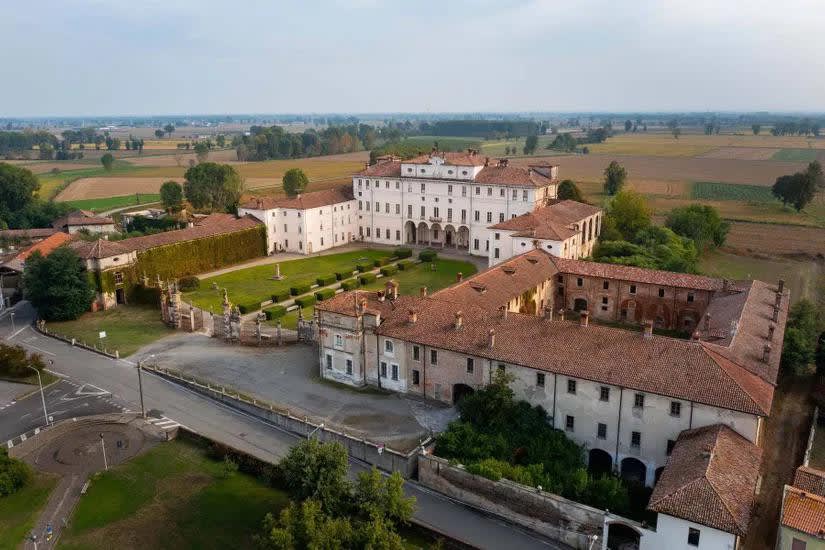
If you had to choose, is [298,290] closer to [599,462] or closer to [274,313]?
[274,313]

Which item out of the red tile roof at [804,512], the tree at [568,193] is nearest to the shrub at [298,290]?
the tree at [568,193]

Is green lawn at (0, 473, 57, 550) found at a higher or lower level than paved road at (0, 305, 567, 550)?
lower

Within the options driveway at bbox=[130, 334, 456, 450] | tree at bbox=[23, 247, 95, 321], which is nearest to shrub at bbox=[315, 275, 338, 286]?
driveway at bbox=[130, 334, 456, 450]

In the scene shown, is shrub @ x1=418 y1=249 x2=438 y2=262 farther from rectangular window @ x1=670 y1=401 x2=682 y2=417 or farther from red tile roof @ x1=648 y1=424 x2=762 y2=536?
red tile roof @ x1=648 y1=424 x2=762 y2=536

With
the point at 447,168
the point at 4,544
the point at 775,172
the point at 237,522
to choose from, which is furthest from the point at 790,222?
the point at 4,544

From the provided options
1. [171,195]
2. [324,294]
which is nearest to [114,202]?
[171,195]

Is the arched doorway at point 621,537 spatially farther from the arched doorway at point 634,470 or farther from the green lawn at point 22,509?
the green lawn at point 22,509
